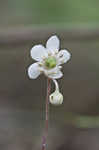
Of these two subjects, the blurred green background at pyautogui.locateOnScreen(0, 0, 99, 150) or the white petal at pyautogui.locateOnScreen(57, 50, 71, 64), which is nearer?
the white petal at pyautogui.locateOnScreen(57, 50, 71, 64)

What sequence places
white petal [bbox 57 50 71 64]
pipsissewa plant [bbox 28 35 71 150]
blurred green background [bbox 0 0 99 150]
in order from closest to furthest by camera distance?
pipsissewa plant [bbox 28 35 71 150] < white petal [bbox 57 50 71 64] < blurred green background [bbox 0 0 99 150]

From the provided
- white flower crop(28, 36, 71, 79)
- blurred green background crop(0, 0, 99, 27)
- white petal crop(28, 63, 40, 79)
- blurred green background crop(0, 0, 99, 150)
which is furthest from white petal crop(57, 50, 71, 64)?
blurred green background crop(0, 0, 99, 27)

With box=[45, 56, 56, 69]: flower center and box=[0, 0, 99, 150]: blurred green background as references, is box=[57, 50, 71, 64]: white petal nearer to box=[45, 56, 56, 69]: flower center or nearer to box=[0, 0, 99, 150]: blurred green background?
box=[45, 56, 56, 69]: flower center

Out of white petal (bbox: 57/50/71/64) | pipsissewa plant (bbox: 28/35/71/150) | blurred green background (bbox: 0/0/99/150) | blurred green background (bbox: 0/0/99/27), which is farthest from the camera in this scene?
blurred green background (bbox: 0/0/99/27)

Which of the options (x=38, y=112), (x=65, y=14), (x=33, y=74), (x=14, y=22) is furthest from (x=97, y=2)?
(x=33, y=74)

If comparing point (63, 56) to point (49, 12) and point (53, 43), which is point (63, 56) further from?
point (49, 12)

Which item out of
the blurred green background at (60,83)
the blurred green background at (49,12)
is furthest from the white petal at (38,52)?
the blurred green background at (49,12)

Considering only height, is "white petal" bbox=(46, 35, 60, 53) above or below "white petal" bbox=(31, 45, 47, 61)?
above

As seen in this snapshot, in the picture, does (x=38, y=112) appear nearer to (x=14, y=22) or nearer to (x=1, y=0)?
(x=14, y=22)
